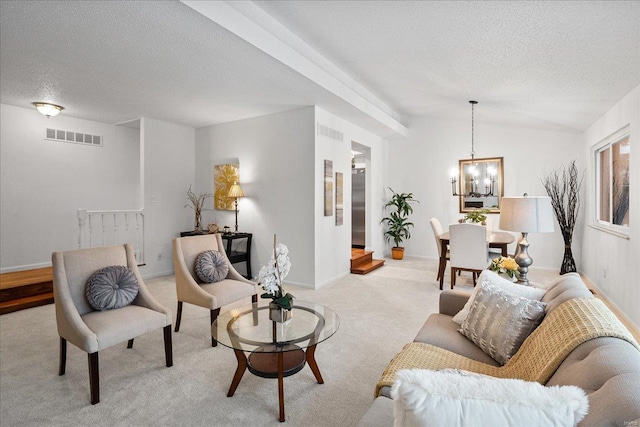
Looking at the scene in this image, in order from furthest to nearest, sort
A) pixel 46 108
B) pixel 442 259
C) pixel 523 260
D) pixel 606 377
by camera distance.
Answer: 1. pixel 442 259
2. pixel 46 108
3. pixel 523 260
4. pixel 606 377

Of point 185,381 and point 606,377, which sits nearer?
point 606,377

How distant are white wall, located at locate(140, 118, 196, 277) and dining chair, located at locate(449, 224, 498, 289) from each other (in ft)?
14.8

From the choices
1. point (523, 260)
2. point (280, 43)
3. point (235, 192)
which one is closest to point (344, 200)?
point (235, 192)

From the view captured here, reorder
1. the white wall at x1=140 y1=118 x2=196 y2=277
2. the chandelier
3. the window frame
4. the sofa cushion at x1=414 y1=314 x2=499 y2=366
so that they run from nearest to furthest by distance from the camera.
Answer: the sofa cushion at x1=414 y1=314 x2=499 y2=366 < the window frame < the white wall at x1=140 y1=118 x2=196 y2=277 < the chandelier

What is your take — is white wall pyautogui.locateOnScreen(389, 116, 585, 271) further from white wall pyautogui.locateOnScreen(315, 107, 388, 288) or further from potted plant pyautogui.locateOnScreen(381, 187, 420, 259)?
white wall pyautogui.locateOnScreen(315, 107, 388, 288)

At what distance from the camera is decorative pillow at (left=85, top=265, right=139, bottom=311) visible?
2.50 meters

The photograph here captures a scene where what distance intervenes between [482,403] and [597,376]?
45 cm

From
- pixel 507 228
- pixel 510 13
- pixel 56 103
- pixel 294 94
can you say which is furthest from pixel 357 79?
pixel 56 103

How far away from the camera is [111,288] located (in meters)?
2.57

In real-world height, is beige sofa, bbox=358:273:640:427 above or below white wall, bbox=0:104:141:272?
below

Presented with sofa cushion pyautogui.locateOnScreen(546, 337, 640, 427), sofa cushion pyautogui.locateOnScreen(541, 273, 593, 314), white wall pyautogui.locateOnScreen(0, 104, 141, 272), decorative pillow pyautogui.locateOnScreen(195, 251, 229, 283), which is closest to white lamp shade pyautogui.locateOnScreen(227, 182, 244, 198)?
decorative pillow pyautogui.locateOnScreen(195, 251, 229, 283)

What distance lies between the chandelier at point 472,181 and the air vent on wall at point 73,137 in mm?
6382

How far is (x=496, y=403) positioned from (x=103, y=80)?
14.6ft

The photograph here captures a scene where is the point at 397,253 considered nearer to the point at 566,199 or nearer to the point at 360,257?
the point at 360,257
